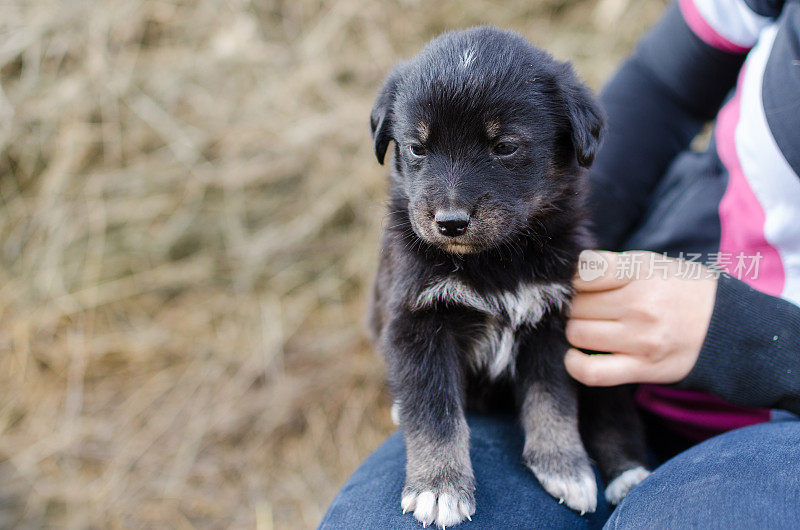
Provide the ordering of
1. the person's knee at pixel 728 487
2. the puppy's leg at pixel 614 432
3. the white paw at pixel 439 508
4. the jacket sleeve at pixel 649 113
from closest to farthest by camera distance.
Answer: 1. the person's knee at pixel 728 487
2. the white paw at pixel 439 508
3. the puppy's leg at pixel 614 432
4. the jacket sleeve at pixel 649 113

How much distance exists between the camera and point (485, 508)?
1854mm

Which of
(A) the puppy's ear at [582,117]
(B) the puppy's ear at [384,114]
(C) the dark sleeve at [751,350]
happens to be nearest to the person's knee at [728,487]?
(C) the dark sleeve at [751,350]

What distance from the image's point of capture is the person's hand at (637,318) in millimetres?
1998

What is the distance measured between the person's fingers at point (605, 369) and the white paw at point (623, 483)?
350 mm

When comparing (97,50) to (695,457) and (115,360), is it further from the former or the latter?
(695,457)

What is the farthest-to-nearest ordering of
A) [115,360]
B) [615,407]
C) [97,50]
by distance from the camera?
[97,50]
[115,360]
[615,407]

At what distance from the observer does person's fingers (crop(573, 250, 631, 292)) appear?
210 cm

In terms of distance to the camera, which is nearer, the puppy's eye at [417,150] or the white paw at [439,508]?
the white paw at [439,508]

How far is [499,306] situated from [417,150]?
0.56 metres

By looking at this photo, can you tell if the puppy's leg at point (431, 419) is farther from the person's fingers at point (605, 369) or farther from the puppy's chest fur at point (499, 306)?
the person's fingers at point (605, 369)

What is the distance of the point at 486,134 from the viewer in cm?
191

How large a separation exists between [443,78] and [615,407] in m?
1.26

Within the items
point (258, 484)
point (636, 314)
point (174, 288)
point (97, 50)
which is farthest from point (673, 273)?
point (97, 50)

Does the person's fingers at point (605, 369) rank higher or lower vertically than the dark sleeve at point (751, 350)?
lower
